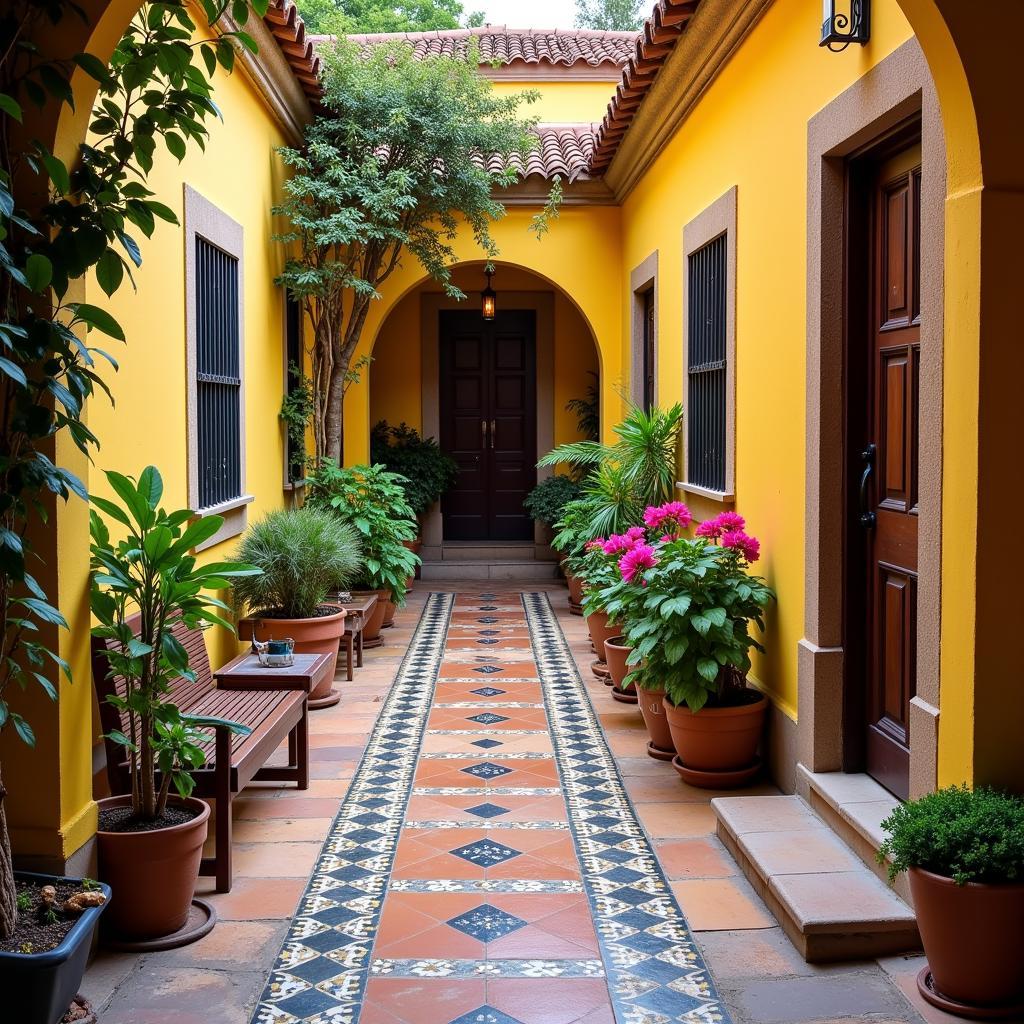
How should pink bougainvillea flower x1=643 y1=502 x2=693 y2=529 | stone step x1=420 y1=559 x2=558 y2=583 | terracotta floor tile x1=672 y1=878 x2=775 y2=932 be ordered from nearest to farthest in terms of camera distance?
terracotta floor tile x1=672 y1=878 x2=775 y2=932 → pink bougainvillea flower x1=643 y1=502 x2=693 y2=529 → stone step x1=420 y1=559 x2=558 y2=583

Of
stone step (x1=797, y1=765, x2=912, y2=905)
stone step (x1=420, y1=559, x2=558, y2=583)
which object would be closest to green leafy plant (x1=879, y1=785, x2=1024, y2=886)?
stone step (x1=797, y1=765, x2=912, y2=905)

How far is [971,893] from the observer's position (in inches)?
115

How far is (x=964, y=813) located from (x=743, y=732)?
219 cm

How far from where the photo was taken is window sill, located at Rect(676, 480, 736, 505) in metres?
6.16

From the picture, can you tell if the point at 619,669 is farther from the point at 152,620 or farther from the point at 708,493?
the point at 152,620

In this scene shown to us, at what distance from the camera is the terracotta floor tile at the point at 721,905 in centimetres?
377

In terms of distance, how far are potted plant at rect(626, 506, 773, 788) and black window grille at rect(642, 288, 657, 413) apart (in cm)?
460

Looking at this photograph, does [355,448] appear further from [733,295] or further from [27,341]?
[27,341]

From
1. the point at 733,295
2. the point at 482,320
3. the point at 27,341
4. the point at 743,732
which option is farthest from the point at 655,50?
the point at 482,320

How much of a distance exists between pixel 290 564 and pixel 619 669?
6.62ft

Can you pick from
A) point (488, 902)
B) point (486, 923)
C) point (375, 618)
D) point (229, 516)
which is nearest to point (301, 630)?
point (229, 516)

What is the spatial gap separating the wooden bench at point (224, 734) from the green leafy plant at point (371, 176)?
12.2 ft

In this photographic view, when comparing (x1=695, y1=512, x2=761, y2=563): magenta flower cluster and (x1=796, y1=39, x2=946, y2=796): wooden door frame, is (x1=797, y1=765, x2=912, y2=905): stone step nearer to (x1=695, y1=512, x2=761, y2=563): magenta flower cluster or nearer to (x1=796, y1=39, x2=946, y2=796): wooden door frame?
(x1=796, y1=39, x2=946, y2=796): wooden door frame

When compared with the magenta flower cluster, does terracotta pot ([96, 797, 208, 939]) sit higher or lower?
lower
